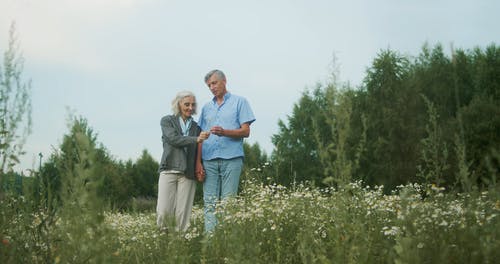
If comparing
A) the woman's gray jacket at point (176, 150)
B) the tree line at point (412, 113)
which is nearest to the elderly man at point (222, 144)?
the woman's gray jacket at point (176, 150)

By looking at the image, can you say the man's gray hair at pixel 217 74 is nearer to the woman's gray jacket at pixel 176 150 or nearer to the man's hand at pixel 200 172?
the woman's gray jacket at pixel 176 150

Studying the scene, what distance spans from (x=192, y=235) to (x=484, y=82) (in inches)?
993

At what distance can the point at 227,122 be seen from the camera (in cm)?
700

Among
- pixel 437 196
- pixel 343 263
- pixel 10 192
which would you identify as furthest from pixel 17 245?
pixel 437 196

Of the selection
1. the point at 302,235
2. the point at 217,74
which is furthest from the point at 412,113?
the point at 302,235

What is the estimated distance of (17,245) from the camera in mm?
3725

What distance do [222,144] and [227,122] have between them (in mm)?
318

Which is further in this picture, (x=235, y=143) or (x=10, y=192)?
(x=235, y=143)

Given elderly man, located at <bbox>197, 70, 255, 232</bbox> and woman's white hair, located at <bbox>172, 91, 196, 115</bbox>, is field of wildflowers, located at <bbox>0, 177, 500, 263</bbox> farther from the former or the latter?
woman's white hair, located at <bbox>172, 91, 196, 115</bbox>

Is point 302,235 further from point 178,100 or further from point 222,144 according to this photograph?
point 178,100

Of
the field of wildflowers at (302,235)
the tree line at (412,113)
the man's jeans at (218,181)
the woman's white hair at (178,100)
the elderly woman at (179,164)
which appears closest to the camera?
the field of wildflowers at (302,235)

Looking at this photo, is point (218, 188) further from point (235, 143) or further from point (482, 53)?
point (482, 53)

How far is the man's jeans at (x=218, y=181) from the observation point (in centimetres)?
682

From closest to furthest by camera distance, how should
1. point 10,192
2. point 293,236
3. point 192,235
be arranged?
point 10,192 < point 293,236 < point 192,235
